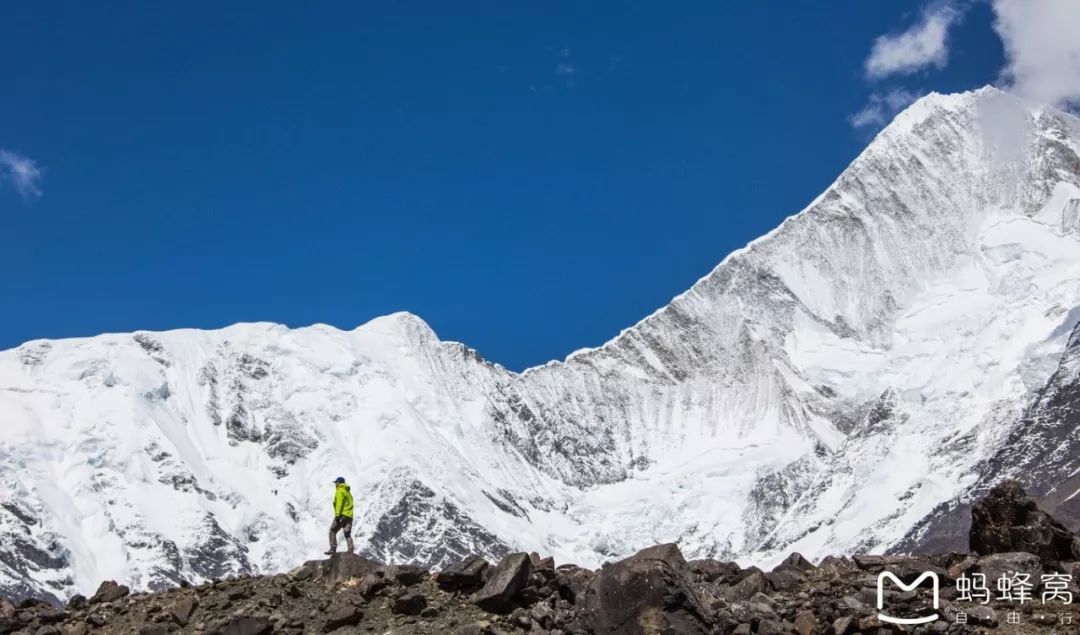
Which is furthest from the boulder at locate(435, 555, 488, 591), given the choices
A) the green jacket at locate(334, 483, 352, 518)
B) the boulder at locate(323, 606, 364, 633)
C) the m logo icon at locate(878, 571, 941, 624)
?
the green jacket at locate(334, 483, 352, 518)

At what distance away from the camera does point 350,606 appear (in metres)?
26.3

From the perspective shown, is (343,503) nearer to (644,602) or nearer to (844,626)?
(644,602)

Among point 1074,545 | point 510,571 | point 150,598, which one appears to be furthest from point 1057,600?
point 150,598

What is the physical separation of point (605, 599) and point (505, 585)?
308 centimetres

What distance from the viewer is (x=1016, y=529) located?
94.4 ft

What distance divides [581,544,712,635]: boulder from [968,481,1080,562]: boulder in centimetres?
962

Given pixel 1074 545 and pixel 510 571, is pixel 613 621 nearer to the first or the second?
pixel 510 571

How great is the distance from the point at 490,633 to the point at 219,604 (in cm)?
764

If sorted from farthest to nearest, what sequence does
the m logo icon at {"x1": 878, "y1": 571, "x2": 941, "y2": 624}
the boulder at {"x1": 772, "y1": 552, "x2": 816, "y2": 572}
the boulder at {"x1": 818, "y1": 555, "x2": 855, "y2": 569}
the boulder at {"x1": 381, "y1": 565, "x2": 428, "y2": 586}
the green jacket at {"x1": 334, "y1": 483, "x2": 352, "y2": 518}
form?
the green jacket at {"x1": 334, "y1": 483, "x2": 352, "y2": 518} → the boulder at {"x1": 772, "y1": 552, "x2": 816, "y2": 572} → the boulder at {"x1": 818, "y1": 555, "x2": 855, "y2": 569} → the boulder at {"x1": 381, "y1": 565, "x2": 428, "y2": 586} → the m logo icon at {"x1": 878, "y1": 571, "x2": 941, "y2": 624}

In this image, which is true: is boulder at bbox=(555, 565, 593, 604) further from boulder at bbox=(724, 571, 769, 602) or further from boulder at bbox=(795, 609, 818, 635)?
boulder at bbox=(795, 609, 818, 635)

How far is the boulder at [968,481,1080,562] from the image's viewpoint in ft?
92.6

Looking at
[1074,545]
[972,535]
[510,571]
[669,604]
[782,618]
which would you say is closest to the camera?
[669,604]

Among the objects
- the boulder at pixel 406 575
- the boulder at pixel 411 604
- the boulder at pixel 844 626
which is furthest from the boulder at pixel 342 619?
the boulder at pixel 844 626

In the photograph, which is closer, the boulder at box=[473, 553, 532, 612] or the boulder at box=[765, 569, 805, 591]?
the boulder at box=[473, 553, 532, 612]
